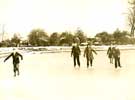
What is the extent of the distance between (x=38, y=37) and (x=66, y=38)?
0.78ft

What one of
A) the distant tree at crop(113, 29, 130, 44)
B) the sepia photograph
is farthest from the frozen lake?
the distant tree at crop(113, 29, 130, 44)

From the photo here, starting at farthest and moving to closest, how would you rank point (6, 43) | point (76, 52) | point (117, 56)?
point (117, 56)
point (76, 52)
point (6, 43)

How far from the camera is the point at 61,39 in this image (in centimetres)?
549

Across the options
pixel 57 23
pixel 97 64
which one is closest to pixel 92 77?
pixel 97 64

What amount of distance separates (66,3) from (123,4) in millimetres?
488

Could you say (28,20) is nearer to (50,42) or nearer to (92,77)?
(50,42)

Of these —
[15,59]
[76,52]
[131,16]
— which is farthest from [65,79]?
[131,16]

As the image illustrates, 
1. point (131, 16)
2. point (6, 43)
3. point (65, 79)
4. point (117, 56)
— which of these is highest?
point (131, 16)

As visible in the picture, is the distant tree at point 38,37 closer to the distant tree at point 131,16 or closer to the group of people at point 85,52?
the group of people at point 85,52

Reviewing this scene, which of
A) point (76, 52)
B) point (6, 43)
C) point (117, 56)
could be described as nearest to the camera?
point (6, 43)

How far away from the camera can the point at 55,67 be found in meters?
5.91

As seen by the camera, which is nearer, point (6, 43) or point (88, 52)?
point (6, 43)

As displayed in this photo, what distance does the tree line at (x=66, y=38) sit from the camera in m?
5.45

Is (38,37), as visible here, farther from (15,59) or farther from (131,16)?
(131,16)
